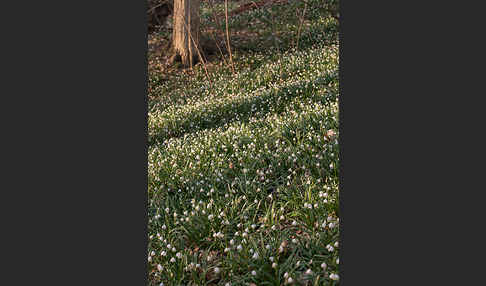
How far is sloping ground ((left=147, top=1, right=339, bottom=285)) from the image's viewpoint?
310cm

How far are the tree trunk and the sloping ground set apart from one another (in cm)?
513

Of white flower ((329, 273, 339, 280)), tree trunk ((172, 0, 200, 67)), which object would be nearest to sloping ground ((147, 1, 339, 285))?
white flower ((329, 273, 339, 280))

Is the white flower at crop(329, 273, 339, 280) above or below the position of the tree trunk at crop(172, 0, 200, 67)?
below

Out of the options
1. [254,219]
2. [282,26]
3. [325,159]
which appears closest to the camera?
[254,219]

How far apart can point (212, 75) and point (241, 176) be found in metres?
7.94

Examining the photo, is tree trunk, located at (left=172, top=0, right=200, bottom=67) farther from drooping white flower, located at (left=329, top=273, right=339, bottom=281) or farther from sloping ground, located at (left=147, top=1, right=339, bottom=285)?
drooping white flower, located at (left=329, top=273, right=339, bottom=281)

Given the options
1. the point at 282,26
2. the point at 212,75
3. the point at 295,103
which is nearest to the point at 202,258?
the point at 295,103

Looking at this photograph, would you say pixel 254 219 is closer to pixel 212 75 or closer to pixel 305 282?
pixel 305 282

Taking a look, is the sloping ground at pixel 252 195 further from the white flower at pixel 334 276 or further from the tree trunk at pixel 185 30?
the tree trunk at pixel 185 30

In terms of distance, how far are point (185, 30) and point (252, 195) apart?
9309 mm

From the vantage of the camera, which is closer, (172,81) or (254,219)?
(254,219)

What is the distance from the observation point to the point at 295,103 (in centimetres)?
712

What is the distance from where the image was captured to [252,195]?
4160 mm

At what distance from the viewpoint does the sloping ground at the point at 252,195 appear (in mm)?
3102
